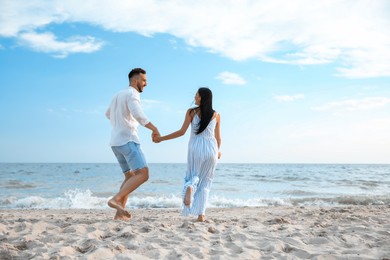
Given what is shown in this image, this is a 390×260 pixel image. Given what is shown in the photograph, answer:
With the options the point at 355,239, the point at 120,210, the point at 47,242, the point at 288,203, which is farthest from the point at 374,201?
the point at 47,242

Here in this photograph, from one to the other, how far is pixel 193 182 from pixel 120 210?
3.68 feet

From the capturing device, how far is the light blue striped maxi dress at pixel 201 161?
218 inches

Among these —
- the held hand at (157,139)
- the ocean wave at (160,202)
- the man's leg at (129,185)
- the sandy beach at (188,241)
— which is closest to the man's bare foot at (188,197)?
the sandy beach at (188,241)

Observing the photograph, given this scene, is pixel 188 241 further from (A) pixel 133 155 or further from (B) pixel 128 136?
(B) pixel 128 136

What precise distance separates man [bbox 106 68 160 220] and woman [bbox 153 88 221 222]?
340 millimetres

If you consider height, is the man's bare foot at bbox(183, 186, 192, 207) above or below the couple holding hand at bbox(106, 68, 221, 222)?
below

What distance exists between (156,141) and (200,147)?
0.65 meters

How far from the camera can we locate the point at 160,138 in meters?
5.55

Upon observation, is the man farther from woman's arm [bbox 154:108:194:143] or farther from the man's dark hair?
the man's dark hair

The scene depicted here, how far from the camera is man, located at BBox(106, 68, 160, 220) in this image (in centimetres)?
539

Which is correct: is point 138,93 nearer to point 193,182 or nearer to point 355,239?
point 193,182

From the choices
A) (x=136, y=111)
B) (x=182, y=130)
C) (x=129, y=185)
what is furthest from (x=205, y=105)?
(x=129, y=185)

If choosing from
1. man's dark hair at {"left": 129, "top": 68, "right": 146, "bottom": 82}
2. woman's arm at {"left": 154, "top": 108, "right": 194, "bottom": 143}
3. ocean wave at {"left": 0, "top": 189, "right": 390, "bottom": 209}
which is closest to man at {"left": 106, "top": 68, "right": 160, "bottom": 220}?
woman's arm at {"left": 154, "top": 108, "right": 194, "bottom": 143}

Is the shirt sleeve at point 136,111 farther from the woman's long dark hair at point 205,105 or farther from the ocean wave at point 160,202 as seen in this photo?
the ocean wave at point 160,202
